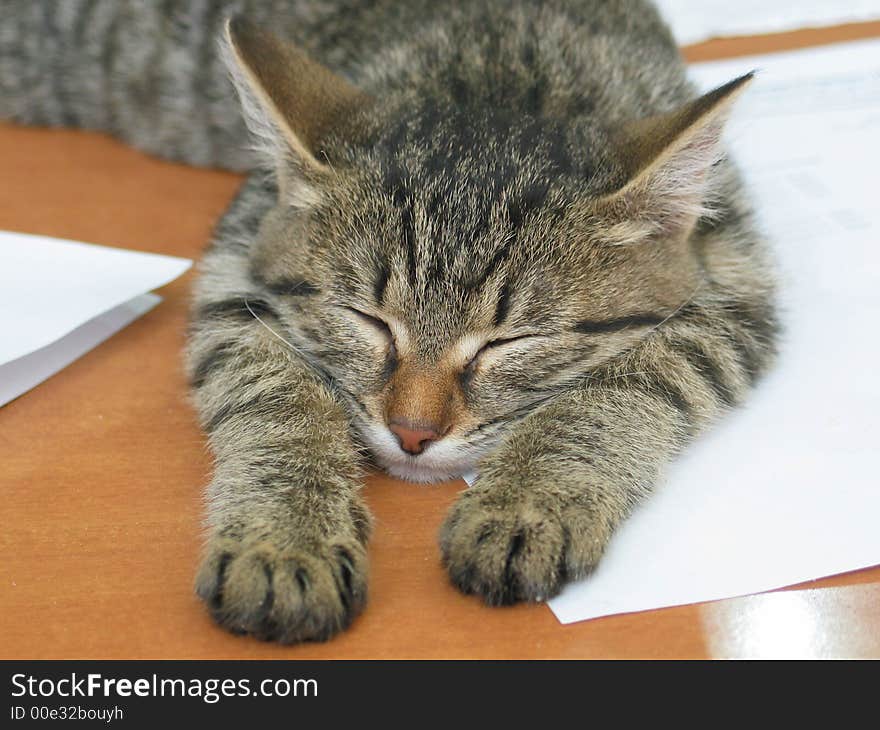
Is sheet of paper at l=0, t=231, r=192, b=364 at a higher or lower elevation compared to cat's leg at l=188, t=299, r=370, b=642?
lower

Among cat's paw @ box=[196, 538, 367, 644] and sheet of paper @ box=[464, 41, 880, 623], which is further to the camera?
sheet of paper @ box=[464, 41, 880, 623]

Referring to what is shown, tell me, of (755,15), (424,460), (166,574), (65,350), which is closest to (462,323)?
(424,460)

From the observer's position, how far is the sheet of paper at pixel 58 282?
4.60 ft

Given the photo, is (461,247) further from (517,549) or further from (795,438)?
(795,438)

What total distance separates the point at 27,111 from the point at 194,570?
1.44 metres

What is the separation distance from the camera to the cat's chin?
1.17m

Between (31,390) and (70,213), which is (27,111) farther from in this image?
(31,390)

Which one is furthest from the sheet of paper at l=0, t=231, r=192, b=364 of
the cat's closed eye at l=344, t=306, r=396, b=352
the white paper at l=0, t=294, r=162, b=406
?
the cat's closed eye at l=344, t=306, r=396, b=352

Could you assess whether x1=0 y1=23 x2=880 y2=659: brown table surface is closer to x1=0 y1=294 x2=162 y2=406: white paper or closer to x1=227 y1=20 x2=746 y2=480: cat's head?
x1=0 y1=294 x2=162 y2=406: white paper

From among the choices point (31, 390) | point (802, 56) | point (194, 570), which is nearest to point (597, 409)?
point (194, 570)

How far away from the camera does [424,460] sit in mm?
1176

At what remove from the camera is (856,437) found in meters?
1.28

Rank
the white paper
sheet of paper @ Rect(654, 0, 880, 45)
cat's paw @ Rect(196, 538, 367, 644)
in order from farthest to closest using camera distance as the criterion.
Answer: sheet of paper @ Rect(654, 0, 880, 45) → the white paper → cat's paw @ Rect(196, 538, 367, 644)

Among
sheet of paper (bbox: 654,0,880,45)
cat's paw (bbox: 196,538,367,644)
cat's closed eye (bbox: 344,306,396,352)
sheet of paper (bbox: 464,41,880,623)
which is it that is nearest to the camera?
cat's paw (bbox: 196,538,367,644)
